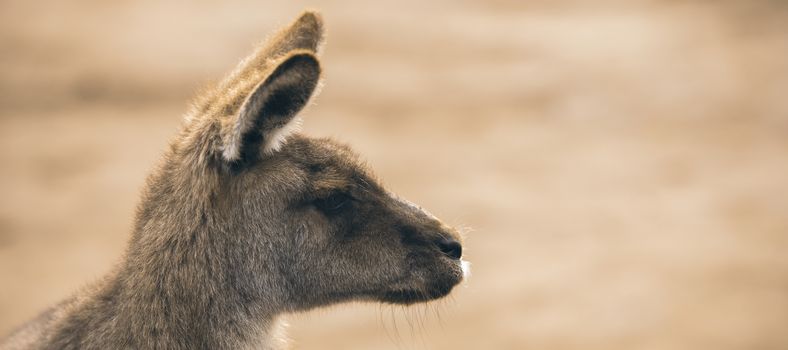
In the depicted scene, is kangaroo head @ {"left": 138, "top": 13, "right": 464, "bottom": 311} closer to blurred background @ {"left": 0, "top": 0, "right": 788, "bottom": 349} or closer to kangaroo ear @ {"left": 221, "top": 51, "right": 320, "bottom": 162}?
kangaroo ear @ {"left": 221, "top": 51, "right": 320, "bottom": 162}

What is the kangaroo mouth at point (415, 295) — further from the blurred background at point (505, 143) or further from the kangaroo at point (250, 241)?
the blurred background at point (505, 143)

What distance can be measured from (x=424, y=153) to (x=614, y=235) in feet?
9.23

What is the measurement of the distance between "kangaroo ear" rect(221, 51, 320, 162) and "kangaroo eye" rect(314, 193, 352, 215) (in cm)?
35

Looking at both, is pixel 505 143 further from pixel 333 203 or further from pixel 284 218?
pixel 284 218

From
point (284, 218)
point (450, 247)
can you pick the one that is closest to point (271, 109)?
point (284, 218)

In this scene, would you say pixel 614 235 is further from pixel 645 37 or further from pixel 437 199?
pixel 645 37

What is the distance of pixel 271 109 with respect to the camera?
405 cm

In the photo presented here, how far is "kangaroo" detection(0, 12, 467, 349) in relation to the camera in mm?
4285

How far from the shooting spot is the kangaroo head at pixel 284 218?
430 centimetres

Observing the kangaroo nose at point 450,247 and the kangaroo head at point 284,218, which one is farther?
the kangaroo nose at point 450,247

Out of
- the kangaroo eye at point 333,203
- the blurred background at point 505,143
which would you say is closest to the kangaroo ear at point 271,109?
the kangaroo eye at point 333,203

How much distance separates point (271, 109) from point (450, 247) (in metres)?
1.10

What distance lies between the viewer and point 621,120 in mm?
14297

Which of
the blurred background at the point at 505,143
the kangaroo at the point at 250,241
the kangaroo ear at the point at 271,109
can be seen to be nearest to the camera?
the kangaroo ear at the point at 271,109
